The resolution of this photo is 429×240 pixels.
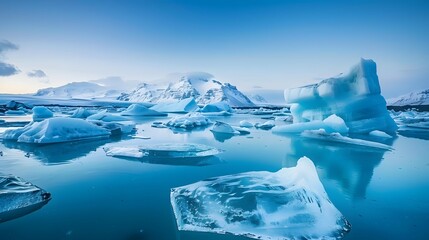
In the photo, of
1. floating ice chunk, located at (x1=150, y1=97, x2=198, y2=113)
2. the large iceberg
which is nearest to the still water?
the large iceberg

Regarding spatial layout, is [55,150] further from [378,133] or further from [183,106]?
[183,106]

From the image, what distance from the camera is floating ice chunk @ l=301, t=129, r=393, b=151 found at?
294 inches

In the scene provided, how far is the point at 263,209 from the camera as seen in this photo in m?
2.47

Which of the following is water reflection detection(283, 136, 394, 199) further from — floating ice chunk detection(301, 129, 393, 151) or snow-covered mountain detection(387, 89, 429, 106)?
snow-covered mountain detection(387, 89, 429, 106)

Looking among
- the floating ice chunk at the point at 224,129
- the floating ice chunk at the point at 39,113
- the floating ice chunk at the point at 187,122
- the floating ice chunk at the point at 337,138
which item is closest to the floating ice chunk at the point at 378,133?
the floating ice chunk at the point at 337,138

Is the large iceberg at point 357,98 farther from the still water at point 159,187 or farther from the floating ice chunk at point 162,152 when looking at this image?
the floating ice chunk at point 162,152

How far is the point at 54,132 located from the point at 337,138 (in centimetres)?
973

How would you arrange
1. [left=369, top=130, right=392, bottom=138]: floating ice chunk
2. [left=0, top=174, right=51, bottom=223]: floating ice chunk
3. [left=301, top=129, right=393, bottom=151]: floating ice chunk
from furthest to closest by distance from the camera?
[left=369, top=130, right=392, bottom=138]: floating ice chunk, [left=301, top=129, right=393, bottom=151]: floating ice chunk, [left=0, top=174, right=51, bottom=223]: floating ice chunk

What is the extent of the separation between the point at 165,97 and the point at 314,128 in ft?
430

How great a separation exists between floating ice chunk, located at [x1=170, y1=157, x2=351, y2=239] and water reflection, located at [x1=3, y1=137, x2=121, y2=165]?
373 centimetres

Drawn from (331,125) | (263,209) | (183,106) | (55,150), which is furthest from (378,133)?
(183,106)

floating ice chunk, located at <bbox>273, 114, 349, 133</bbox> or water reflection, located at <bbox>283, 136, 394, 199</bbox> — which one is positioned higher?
floating ice chunk, located at <bbox>273, 114, 349, 133</bbox>

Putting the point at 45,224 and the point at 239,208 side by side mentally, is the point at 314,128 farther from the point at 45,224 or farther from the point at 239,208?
the point at 45,224

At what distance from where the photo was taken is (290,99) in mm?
12695
